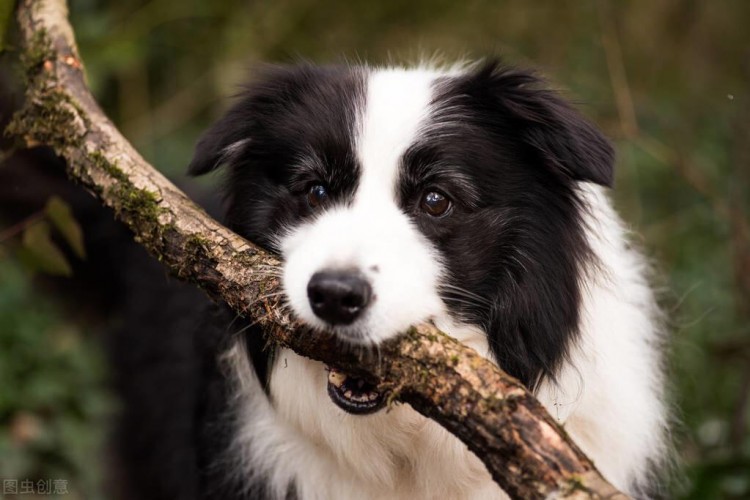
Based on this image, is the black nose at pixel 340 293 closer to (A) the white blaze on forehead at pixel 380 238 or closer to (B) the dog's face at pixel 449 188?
(A) the white blaze on forehead at pixel 380 238

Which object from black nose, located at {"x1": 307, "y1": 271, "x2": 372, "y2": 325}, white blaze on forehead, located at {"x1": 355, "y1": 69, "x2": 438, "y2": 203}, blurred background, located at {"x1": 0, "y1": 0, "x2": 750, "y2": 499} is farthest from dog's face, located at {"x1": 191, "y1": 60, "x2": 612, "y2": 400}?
blurred background, located at {"x1": 0, "y1": 0, "x2": 750, "y2": 499}

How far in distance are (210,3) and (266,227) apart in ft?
13.9

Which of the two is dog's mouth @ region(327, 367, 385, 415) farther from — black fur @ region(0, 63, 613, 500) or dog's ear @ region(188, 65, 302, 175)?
dog's ear @ region(188, 65, 302, 175)

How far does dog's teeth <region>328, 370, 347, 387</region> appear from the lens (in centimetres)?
259

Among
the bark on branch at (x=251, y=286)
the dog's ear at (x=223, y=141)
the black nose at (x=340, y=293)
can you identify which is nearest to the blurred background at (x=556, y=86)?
the bark on branch at (x=251, y=286)

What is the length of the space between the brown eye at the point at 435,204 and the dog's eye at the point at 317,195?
0.30 m

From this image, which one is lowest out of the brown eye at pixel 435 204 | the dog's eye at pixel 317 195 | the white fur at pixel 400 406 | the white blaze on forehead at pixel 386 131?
the white fur at pixel 400 406

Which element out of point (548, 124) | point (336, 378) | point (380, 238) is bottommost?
point (336, 378)

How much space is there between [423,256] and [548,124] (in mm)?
572

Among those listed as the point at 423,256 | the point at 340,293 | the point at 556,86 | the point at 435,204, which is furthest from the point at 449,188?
the point at 556,86

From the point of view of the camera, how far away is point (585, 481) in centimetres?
175

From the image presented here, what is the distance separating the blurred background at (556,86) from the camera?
13.6 feet

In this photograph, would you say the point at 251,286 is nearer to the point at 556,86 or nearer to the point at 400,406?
the point at 400,406

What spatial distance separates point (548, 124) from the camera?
2676mm
